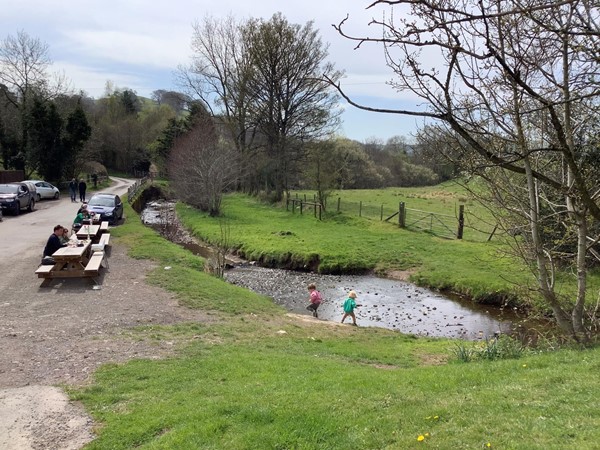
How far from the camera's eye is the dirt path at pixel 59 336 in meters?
6.01

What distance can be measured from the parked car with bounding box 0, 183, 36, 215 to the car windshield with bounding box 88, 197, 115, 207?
14.1 feet

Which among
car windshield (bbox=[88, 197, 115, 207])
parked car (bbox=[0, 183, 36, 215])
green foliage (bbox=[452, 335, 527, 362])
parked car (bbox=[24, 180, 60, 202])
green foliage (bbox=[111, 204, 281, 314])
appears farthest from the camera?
parked car (bbox=[24, 180, 60, 202])

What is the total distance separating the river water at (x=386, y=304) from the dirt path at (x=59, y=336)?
5.17 m

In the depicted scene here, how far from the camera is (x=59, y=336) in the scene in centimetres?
968

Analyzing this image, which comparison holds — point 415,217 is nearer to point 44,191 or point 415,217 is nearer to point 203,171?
point 203,171

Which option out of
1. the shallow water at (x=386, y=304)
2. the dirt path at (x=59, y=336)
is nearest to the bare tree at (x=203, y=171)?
the shallow water at (x=386, y=304)

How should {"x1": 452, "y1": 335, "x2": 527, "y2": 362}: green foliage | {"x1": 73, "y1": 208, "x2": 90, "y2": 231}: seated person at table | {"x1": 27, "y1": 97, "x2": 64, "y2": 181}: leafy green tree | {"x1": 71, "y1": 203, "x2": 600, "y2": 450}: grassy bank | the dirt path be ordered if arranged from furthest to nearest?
{"x1": 27, "y1": 97, "x2": 64, "y2": 181}: leafy green tree
{"x1": 73, "y1": 208, "x2": 90, "y2": 231}: seated person at table
{"x1": 452, "y1": 335, "x2": 527, "y2": 362}: green foliage
the dirt path
{"x1": 71, "y1": 203, "x2": 600, "y2": 450}: grassy bank

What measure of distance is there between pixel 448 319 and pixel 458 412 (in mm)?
11377

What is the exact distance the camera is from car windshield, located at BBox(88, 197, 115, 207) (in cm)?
2654

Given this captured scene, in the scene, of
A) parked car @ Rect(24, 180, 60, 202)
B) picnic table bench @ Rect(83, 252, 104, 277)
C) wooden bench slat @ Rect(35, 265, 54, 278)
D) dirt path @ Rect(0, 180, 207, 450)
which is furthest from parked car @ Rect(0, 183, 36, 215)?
wooden bench slat @ Rect(35, 265, 54, 278)

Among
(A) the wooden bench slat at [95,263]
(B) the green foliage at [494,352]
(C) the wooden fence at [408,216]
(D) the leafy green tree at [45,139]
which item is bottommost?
(B) the green foliage at [494,352]

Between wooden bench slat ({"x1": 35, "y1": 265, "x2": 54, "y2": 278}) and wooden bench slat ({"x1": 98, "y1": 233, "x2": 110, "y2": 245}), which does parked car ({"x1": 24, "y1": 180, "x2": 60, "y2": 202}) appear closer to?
wooden bench slat ({"x1": 98, "y1": 233, "x2": 110, "y2": 245})

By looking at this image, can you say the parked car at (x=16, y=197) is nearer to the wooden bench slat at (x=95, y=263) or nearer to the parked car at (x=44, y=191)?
the parked car at (x=44, y=191)

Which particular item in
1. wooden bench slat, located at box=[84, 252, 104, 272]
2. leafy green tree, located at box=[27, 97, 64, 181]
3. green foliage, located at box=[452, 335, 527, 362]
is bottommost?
green foliage, located at box=[452, 335, 527, 362]
